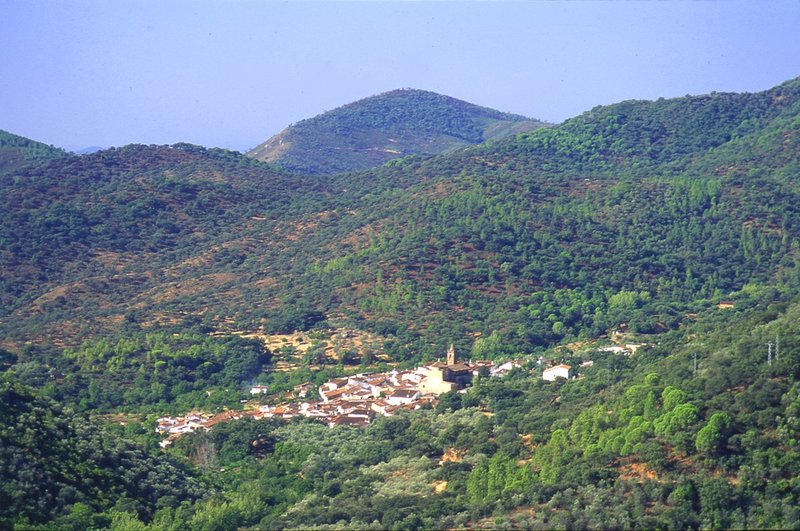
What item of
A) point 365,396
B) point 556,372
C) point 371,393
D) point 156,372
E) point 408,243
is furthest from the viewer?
point 408,243

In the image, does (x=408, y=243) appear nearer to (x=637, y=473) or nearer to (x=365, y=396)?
(x=365, y=396)

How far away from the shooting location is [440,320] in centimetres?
5628

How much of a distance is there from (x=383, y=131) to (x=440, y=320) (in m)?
108

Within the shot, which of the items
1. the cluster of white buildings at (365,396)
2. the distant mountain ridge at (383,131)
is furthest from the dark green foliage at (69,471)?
the distant mountain ridge at (383,131)

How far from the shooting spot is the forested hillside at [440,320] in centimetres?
2820

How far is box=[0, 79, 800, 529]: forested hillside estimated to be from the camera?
28.2 metres

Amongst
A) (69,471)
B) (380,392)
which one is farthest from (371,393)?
(69,471)

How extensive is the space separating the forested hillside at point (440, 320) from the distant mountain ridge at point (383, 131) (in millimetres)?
42036

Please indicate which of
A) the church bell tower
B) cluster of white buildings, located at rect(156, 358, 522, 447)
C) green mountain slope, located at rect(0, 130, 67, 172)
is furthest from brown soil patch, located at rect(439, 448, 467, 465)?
green mountain slope, located at rect(0, 130, 67, 172)

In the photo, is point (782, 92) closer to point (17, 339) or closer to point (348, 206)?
point (348, 206)

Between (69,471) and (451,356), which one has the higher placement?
(451,356)

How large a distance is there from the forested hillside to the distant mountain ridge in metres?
42.0

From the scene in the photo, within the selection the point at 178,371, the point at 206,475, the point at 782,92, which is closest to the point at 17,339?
the point at 178,371

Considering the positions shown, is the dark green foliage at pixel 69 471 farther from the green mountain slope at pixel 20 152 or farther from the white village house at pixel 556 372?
the green mountain slope at pixel 20 152
